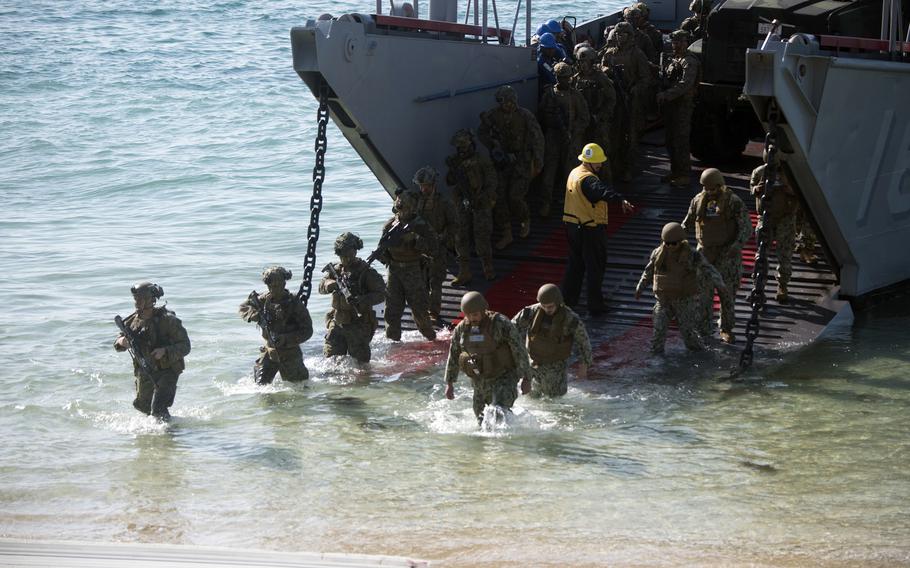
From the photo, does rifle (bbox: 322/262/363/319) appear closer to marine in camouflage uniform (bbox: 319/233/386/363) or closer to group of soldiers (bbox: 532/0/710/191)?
marine in camouflage uniform (bbox: 319/233/386/363)

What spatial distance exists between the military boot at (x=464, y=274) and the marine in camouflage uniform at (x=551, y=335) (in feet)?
9.47

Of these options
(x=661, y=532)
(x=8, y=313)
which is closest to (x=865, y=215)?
(x=661, y=532)

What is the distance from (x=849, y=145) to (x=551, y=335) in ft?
11.7

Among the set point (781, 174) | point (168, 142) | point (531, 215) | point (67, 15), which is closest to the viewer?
point (781, 174)

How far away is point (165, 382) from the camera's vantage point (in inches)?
354

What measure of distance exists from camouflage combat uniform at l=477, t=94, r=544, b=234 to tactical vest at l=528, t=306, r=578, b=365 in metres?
3.50

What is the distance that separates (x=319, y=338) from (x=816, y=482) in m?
5.37

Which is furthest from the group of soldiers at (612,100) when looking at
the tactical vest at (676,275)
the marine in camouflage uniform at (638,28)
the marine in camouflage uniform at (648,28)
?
the tactical vest at (676,275)

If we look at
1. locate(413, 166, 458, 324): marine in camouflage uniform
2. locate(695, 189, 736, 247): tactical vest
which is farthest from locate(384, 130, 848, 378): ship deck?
locate(695, 189, 736, 247): tactical vest

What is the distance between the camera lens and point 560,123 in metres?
12.7

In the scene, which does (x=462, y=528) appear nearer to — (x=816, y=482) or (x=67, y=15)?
(x=816, y=482)

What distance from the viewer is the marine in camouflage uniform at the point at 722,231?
10.4m

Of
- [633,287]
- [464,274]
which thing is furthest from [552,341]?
[464,274]

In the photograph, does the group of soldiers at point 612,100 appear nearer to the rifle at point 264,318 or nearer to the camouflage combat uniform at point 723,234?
the camouflage combat uniform at point 723,234
